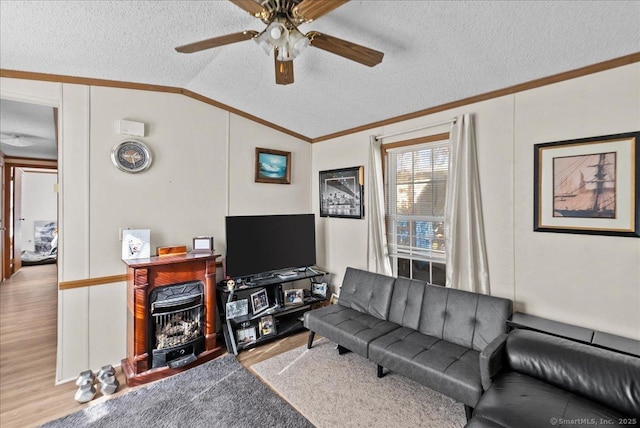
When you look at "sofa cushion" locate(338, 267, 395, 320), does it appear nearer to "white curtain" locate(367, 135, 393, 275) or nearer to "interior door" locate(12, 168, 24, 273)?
"white curtain" locate(367, 135, 393, 275)

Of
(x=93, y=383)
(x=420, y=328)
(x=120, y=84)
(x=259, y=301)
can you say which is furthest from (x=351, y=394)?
(x=120, y=84)

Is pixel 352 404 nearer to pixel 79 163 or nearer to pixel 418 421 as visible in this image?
pixel 418 421

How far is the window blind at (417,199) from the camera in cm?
299

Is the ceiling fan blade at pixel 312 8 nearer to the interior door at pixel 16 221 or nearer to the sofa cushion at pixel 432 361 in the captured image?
the sofa cushion at pixel 432 361

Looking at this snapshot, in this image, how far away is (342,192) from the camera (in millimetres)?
3936

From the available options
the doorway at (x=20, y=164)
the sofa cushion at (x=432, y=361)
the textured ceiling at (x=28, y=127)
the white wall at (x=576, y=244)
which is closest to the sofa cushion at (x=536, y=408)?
the sofa cushion at (x=432, y=361)

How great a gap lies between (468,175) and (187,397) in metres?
2.94

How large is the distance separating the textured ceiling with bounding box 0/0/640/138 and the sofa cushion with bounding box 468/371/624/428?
2.05 metres

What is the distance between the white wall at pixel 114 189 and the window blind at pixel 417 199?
1.89 meters

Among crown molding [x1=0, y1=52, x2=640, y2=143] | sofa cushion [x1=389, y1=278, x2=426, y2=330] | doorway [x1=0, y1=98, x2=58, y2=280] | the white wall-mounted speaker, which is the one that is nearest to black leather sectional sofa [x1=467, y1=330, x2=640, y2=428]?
sofa cushion [x1=389, y1=278, x2=426, y2=330]

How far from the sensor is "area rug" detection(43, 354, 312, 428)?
208 centimetres

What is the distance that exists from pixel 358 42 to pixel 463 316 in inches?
89.1

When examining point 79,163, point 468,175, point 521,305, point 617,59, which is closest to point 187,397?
point 79,163

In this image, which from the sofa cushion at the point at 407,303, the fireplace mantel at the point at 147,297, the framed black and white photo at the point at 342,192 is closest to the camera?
the fireplace mantel at the point at 147,297
